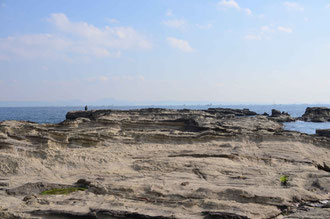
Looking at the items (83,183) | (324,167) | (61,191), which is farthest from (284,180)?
(61,191)

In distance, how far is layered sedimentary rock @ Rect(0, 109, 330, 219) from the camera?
28.7 feet

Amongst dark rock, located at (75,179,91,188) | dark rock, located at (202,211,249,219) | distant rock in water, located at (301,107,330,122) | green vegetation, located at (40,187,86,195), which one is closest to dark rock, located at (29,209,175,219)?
dark rock, located at (202,211,249,219)

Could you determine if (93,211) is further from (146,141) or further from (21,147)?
(146,141)

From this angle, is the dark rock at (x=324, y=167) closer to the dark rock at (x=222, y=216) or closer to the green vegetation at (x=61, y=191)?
the dark rock at (x=222, y=216)

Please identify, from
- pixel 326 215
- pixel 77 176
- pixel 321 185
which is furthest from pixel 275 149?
pixel 77 176

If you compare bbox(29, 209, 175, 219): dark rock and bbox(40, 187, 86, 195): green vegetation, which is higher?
bbox(40, 187, 86, 195): green vegetation

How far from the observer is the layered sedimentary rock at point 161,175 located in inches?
344

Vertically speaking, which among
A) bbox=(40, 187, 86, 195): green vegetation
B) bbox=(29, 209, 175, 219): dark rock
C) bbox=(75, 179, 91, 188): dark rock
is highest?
bbox=(75, 179, 91, 188): dark rock

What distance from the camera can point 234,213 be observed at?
821cm

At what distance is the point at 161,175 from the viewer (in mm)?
12133

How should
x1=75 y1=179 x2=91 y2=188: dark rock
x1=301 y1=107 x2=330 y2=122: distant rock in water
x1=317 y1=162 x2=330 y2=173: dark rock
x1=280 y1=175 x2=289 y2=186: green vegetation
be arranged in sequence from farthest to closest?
1. x1=301 y1=107 x2=330 y2=122: distant rock in water
2. x1=317 y1=162 x2=330 y2=173: dark rock
3. x1=280 y1=175 x2=289 y2=186: green vegetation
4. x1=75 y1=179 x2=91 y2=188: dark rock

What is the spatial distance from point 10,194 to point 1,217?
1940 millimetres

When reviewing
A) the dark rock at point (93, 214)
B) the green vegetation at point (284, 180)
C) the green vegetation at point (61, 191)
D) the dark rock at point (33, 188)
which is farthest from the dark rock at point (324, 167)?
the dark rock at point (33, 188)

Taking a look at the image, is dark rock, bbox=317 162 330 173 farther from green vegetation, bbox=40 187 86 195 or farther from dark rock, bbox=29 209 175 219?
green vegetation, bbox=40 187 86 195
